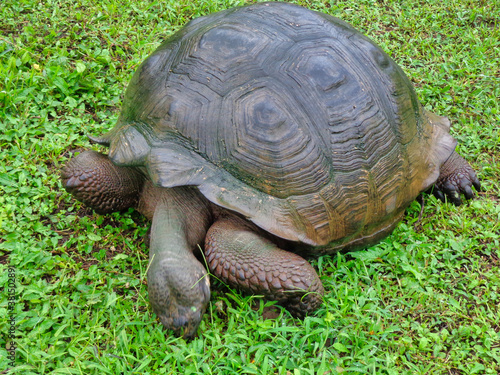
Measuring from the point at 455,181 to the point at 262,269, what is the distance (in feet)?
6.37

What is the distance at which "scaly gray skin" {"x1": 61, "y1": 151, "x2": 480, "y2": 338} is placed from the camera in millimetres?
2699

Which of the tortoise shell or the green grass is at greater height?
the tortoise shell

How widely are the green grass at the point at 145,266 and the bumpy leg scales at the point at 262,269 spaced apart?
15 cm

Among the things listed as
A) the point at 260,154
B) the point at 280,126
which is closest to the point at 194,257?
the point at 260,154

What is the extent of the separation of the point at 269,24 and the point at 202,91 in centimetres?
74

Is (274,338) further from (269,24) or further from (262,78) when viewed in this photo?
(269,24)

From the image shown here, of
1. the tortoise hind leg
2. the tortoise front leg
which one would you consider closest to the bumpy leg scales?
the tortoise front leg

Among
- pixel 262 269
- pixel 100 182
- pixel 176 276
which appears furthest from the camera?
pixel 100 182

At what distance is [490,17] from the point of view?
18.6ft

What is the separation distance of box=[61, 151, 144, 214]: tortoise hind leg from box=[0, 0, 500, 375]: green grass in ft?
0.58

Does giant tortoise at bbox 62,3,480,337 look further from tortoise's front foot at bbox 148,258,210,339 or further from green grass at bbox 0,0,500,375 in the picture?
green grass at bbox 0,0,500,375

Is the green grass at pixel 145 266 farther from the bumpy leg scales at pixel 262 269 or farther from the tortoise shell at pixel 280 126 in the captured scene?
the tortoise shell at pixel 280 126

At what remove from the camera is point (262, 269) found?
2.80 meters

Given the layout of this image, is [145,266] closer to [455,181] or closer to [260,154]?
[260,154]
